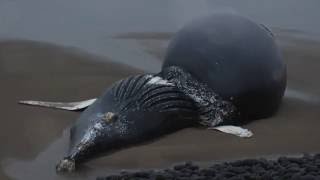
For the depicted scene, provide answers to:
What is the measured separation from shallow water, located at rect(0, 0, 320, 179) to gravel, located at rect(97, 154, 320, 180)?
0.76 ft

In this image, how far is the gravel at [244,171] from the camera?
4.83 m

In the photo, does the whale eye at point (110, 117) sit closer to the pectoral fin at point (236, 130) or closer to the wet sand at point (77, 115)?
the wet sand at point (77, 115)

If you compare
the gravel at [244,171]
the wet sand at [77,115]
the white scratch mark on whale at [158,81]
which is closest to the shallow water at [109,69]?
the wet sand at [77,115]

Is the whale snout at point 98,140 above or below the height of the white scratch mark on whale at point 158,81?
below

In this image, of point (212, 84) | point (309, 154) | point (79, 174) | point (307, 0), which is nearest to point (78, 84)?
point (212, 84)

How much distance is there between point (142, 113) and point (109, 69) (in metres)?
2.15

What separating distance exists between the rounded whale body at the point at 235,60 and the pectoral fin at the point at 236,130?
0.24m

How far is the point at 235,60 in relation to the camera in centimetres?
601

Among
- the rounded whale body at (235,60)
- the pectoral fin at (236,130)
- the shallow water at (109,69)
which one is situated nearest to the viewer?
the shallow water at (109,69)

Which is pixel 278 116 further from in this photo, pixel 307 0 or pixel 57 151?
pixel 307 0

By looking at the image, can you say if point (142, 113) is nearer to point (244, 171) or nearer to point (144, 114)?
point (144, 114)

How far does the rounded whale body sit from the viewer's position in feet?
19.6

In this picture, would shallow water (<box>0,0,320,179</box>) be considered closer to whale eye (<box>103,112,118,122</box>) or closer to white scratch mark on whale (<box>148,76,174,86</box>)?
whale eye (<box>103,112,118,122</box>)

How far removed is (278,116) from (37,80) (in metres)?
2.43
